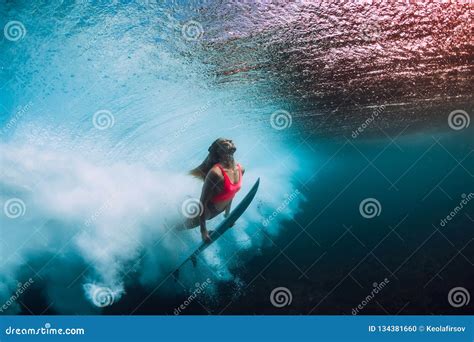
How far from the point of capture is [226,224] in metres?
3.19

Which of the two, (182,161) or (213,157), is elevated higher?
(213,157)

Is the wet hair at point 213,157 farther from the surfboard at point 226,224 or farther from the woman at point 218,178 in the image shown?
the surfboard at point 226,224

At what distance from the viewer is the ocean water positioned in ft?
10.0

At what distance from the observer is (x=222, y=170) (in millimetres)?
3100

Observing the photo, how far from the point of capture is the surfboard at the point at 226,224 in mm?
3148

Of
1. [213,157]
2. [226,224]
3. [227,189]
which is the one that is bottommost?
[226,224]

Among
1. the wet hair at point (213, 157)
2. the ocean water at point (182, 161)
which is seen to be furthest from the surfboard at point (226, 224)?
the wet hair at point (213, 157)

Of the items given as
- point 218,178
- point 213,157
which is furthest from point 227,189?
point 213,157

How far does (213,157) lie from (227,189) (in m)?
0.35

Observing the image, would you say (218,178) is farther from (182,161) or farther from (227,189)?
(182,161)
